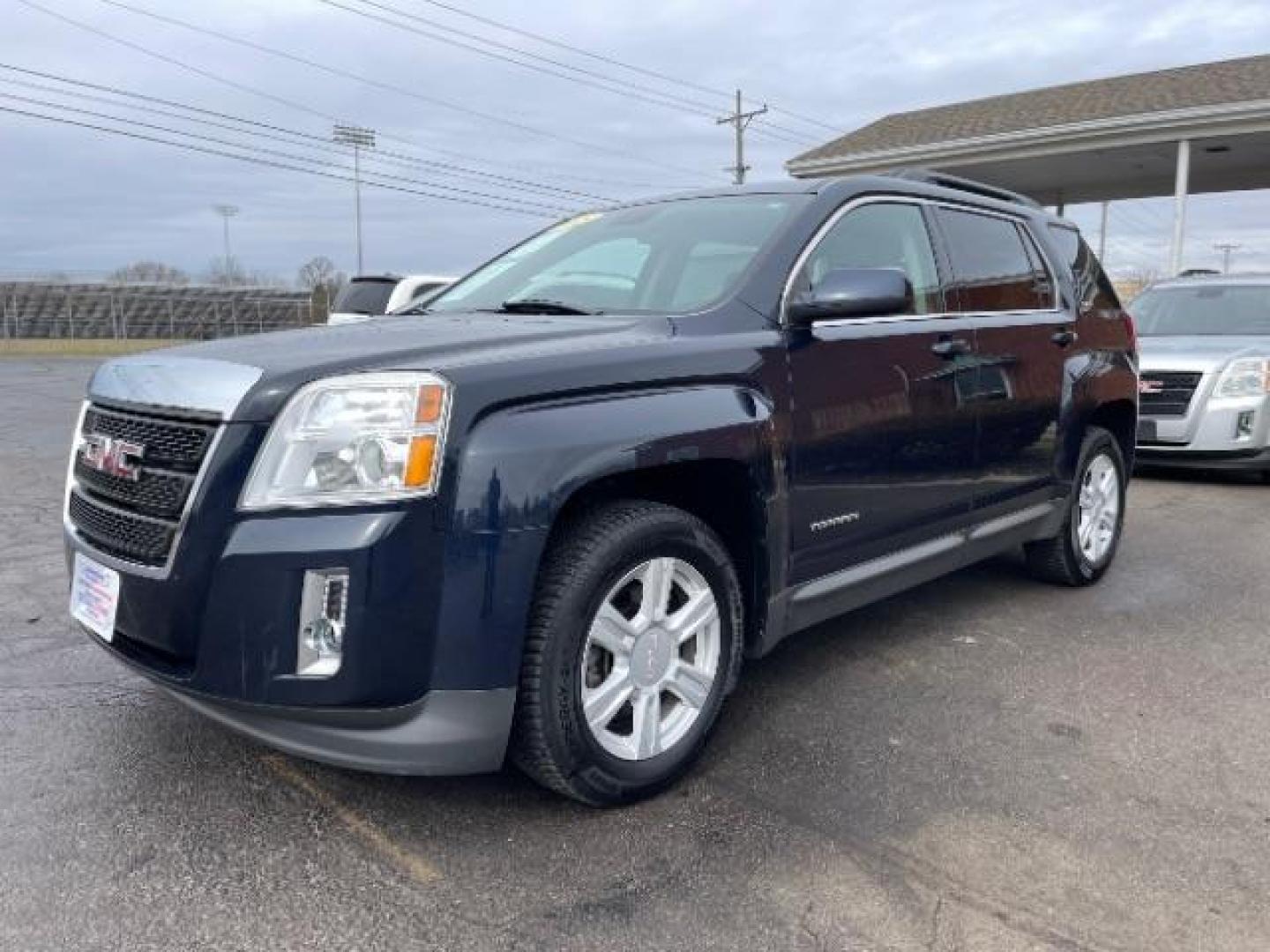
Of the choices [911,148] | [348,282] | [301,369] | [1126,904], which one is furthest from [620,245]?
[911,148]

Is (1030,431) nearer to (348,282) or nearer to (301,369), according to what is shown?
(301,369)

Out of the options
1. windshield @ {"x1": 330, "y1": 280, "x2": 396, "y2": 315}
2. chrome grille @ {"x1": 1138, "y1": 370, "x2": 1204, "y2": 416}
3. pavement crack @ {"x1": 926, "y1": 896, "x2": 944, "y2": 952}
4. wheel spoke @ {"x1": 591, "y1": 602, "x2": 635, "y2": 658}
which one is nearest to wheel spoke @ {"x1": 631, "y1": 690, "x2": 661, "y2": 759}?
wheel spoke @ {"x1": 591, "y1": 602, "x2": 635, "y2": 658}

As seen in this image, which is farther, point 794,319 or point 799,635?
point 799,635

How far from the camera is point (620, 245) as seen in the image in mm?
3867

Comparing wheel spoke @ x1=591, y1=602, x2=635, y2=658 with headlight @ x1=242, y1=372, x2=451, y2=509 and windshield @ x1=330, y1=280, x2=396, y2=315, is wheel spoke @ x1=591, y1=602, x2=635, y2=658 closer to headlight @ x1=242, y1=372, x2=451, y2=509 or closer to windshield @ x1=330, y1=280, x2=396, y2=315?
headlight @ x1=242, y1=372, x2=451, y2=509

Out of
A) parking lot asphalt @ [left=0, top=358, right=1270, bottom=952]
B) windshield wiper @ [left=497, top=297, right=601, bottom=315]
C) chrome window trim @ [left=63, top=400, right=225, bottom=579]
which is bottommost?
parking lot asphalt @ [left=0, top=358, right=1270, bottom=952]

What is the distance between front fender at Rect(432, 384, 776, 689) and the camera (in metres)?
Answer: 2.43

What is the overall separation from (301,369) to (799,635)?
8.39 feet

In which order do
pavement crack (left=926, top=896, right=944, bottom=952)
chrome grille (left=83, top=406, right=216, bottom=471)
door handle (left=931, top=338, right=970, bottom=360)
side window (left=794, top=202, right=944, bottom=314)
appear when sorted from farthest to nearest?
1. door handle (left=931, top=338, right=970, bottom=360)
2. side window (left=794, top=202, right=944, bottom=314)
3. chrome grille (left=83, top=406, right=216, bottom=471)
4. pavement crack (left=926, top=896, right=944, bottom=952)

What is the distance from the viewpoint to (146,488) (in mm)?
2652

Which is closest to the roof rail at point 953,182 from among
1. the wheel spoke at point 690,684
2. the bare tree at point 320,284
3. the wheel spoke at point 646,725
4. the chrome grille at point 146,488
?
the wheel spoke at point 690,684

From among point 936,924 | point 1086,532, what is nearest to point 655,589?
point 936,924

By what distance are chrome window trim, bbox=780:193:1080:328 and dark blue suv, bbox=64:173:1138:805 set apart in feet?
0.06

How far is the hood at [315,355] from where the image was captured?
2.49 meters
